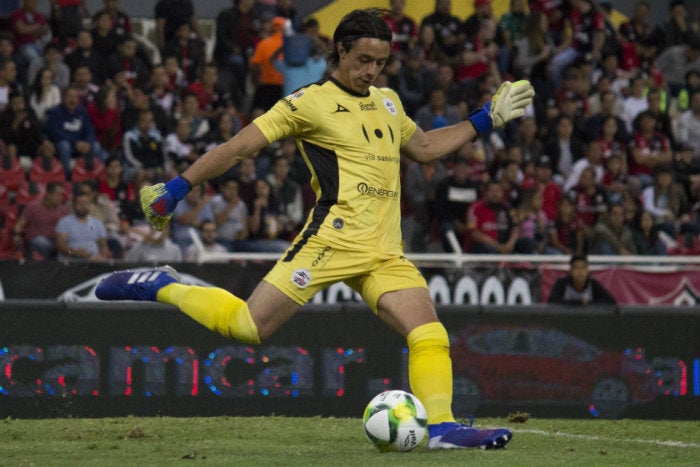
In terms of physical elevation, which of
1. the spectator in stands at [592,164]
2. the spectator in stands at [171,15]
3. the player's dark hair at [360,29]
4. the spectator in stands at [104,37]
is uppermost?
the spectator in stands at [171,15]

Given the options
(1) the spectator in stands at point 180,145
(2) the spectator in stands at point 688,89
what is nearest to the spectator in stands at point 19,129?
(1) the spectator in stands at point 180,145

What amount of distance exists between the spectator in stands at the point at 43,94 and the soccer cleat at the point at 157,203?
9.24m

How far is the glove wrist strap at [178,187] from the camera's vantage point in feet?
23.5

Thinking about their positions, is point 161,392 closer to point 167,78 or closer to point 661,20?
point 167,78

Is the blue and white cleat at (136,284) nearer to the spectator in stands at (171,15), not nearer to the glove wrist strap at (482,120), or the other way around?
the glove wrist strap at (482,120)

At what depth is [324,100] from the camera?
291 inches

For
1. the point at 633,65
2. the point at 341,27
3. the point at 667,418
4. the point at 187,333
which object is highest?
the point at 633,65

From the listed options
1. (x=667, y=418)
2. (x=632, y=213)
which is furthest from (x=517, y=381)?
(x=632, y=213)

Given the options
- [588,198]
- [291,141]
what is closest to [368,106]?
[291,141]

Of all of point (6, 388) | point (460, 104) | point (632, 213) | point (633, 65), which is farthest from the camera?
point (633, 65)

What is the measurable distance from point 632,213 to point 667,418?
20.0 feet

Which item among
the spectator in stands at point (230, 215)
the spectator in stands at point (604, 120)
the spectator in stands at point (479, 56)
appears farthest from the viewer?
the spectator in stands at point (479, 56)

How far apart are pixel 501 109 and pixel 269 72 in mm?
9477

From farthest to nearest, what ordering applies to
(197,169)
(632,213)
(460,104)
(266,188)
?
(460,104)
(632,213)
(266,188)
(197,169)
